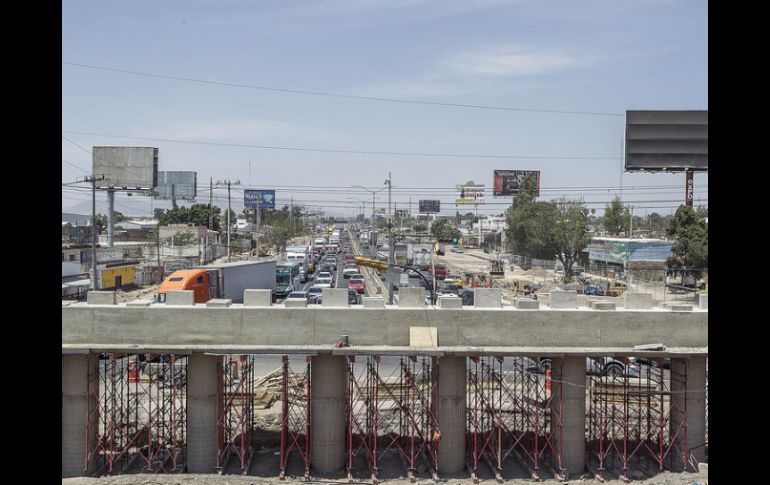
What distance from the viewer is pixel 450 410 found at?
2130 cm

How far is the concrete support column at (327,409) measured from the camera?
2130 cm

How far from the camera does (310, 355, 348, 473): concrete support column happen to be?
21297 millimetres

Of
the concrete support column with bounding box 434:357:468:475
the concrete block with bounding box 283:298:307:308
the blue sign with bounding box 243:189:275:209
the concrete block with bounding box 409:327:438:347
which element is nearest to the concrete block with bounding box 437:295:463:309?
the concrete block with bounding box 409:327:438:347

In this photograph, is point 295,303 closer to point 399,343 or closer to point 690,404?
point 399,343

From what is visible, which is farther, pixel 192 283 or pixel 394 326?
pixel 192 283

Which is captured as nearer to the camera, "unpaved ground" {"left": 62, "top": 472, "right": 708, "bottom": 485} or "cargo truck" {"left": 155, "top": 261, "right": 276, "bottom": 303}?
"unpaved ground" {"left": 62, "top": 472, "right": 708, "bottom": 485}

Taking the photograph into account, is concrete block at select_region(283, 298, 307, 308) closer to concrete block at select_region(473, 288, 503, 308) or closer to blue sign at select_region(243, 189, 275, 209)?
concrete block at select_region(473, 288, 503, 308)

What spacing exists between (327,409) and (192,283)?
604 inches

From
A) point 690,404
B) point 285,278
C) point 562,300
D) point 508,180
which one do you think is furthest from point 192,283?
point 508,180

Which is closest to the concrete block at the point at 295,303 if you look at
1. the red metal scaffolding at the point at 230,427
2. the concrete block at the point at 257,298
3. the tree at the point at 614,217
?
the concrete block at the point at 257,298

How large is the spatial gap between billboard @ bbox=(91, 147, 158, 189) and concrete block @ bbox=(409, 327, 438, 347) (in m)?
51.3
